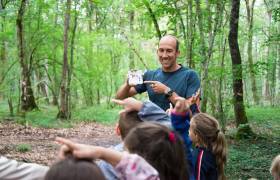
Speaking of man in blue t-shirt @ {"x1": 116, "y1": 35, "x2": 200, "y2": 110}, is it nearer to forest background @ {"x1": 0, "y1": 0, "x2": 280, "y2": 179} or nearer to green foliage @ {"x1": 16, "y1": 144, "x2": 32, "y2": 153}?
forest background @ {"x1": 0, "y1": 0, "x2": 280, "y2": 179}

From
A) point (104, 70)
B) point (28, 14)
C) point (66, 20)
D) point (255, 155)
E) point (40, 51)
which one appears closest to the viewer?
point (255, 155)

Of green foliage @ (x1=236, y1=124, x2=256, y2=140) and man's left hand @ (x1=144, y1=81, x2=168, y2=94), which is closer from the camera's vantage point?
man's left hand @ (x1=144, y1=81, x2=168, y2=94)

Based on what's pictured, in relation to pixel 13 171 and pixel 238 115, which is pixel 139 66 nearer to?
pixel 238 115

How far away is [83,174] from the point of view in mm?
1646

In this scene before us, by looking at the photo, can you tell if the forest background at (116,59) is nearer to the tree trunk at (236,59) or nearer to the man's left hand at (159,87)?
the tree trunk at (236,59)

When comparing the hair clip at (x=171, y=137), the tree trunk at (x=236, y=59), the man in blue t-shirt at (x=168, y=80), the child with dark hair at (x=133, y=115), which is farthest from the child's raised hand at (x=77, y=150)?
the tree trunk at (x=236, y=59)

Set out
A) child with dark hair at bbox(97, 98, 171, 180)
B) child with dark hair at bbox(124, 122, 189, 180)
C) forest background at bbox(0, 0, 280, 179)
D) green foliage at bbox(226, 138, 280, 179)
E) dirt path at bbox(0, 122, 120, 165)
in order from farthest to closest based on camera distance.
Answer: forest background at bbox(0, 0, 280, 179) < dirt path at bbox(0, 122, 120, 165) < green foliage at bbox(226, 138, 280, 179) < child with dark hair at bbox(97, 98, 171, 180) < child with dark hair at bbox(124, 122, 189, 180)

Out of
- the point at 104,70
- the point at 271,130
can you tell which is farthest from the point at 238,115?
the point at 104,70

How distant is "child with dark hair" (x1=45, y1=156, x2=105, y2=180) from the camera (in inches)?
64.4

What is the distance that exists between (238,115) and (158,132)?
387 inches

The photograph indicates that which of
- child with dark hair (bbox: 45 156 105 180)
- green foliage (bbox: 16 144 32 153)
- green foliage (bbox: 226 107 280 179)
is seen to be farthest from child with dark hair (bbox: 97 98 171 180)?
green foliage (bbox: 16 144 32 153)

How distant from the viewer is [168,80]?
397 centimetres

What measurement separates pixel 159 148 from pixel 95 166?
0.58m

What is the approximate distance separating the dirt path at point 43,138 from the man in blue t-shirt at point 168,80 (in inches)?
184
